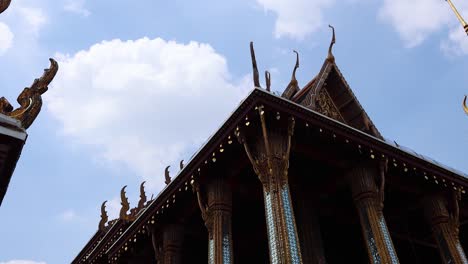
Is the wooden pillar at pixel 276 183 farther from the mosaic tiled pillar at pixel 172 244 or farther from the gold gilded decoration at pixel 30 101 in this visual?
the gold gilded decoration at pixel 30 101

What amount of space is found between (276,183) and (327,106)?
16.2ft

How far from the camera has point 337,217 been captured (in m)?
11.6

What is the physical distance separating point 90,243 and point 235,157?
11337 millimetres

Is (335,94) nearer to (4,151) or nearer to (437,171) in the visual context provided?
(437,171)

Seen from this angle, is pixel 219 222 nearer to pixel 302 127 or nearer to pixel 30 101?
pixel 302 127

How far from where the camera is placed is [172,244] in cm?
1130

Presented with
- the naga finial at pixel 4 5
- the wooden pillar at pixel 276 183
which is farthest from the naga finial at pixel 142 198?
the naga finial at pixel 4 5

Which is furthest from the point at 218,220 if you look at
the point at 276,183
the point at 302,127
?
the point at 302,127

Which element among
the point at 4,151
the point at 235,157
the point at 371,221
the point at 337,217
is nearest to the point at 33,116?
the point at 4,151

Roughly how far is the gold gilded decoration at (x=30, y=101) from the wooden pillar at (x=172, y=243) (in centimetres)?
744

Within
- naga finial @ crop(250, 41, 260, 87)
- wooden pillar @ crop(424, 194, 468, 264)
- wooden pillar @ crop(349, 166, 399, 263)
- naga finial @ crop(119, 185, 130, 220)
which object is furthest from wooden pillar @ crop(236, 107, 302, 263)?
naga finial @ crop(119, 185, 130, 220)

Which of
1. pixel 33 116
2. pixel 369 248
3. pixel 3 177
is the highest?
pixel 369 248

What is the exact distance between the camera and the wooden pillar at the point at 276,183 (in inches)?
289

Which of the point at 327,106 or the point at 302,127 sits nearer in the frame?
the point at 302,127
